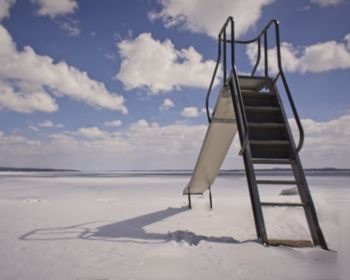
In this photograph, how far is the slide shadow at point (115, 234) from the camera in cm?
516

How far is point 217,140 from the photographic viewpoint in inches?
285

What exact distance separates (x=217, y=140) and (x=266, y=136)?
209 centimetres

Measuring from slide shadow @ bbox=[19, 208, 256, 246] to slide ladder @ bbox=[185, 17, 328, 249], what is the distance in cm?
95

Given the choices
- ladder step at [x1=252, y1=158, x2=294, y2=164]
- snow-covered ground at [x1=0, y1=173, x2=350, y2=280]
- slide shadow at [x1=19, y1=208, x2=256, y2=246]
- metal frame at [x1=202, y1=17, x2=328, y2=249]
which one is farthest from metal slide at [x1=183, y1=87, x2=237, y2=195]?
slide shadow at [x1=19, y1=208, x2=256, y2=246]

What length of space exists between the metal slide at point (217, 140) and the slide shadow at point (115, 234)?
6.63 feet

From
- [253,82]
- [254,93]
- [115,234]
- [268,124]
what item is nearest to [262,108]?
[268,124]

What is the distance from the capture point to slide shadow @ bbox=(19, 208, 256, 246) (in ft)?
16.9

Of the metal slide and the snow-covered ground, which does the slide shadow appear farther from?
the metal slide

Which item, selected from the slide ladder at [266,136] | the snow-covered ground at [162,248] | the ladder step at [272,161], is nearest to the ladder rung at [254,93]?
the slide ladder at [266,136]

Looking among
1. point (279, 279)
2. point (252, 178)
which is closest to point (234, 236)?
point (252, 178)

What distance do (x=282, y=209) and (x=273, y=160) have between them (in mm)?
3715

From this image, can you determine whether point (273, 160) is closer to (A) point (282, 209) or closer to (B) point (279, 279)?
(B) point (279, 279)

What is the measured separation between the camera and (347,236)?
5543 mm

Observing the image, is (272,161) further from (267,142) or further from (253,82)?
(253,82)
